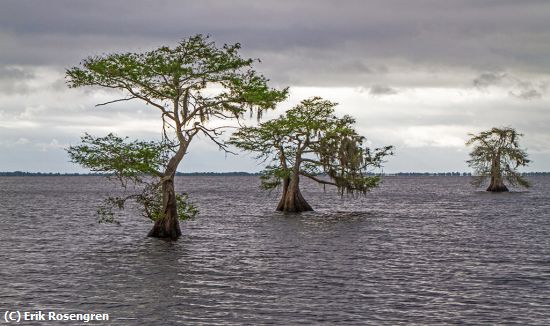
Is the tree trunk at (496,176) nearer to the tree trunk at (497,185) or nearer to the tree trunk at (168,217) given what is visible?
the tree trunk at (497,185)

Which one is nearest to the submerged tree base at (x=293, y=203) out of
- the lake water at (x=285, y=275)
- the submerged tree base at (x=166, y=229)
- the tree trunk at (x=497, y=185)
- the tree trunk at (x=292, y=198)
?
the tree trunk at (x=292, y=198)

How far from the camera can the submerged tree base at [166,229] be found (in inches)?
1682

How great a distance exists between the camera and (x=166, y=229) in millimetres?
43031

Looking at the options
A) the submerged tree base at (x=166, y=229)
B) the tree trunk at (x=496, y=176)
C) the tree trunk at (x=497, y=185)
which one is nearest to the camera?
the submerged tree base at (x=166, y=229)

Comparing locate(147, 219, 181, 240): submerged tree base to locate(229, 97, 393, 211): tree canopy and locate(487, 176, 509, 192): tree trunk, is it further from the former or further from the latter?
locate(487, 176, 509, 192): tree trunk

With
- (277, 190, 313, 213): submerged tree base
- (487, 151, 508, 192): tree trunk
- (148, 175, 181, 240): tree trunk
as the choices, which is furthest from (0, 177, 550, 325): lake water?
(487, 151, 508, 192): tree trunk

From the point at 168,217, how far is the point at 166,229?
955 millimetres

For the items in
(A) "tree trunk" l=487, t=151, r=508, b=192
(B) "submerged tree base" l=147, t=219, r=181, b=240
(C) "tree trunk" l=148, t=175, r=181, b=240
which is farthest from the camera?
(A) "tree trunk" l=487, t=151, r=508, b=192

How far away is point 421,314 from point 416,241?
2436 cm

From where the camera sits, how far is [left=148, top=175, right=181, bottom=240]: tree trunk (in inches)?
1624

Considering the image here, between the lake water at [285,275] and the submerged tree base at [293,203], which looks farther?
the submerged tree base at [293,203]

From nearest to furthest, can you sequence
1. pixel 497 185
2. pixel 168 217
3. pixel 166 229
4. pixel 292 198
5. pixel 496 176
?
pixel 168 217 → pixel 166 229 → pixel 292 198 → pixel 496 176 → pixel 497 185

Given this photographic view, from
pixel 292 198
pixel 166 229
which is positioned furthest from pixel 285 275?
pixel 292 198

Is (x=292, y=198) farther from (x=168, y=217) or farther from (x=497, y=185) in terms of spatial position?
(x=497, y=185)
